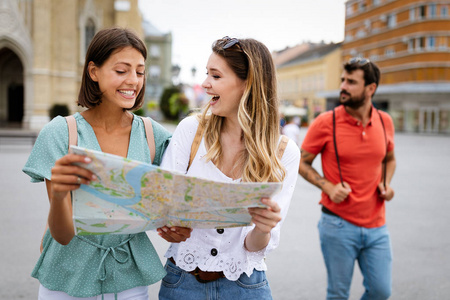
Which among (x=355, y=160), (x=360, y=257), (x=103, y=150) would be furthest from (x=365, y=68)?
(x=103, y=150)

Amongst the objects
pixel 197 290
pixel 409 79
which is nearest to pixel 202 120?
pixel 197 290

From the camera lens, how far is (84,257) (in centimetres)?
220

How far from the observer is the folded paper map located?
67.4 inches

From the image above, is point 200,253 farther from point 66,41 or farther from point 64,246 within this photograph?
point 66,41

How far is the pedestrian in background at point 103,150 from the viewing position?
2141 mm

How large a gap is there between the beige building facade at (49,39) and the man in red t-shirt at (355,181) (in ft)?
94.5

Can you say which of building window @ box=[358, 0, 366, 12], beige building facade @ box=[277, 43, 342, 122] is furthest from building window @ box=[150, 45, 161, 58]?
building window @ box=[358, 0, 366, 12]

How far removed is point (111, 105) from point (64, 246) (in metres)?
0.73

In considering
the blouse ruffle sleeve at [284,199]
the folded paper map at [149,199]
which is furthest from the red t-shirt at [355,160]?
the folded paper map at [149,199]

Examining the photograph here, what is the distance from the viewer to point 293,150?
2363 mm

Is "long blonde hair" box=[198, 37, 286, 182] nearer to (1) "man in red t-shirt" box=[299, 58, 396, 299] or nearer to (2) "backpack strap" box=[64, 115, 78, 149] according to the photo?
(2) "backpack strap" box=[64, 115, 78, 149]

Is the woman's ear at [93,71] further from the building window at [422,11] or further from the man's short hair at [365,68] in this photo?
the building window at [422,11]

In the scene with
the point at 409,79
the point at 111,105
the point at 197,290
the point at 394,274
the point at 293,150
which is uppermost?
the point at 409,79

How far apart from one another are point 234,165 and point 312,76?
68.7m
